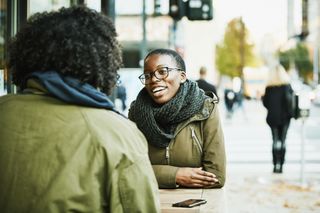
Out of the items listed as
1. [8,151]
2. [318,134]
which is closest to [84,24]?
[8,151]

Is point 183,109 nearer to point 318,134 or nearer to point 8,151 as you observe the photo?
point 8,151

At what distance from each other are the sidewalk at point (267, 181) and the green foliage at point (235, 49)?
52995 mm

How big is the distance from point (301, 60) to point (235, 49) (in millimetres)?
17330

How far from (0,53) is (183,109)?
2.46m

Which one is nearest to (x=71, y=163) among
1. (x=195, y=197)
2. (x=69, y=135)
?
(x=69, y=135)

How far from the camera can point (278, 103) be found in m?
10.9

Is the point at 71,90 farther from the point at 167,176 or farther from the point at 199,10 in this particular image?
the point at 199,10

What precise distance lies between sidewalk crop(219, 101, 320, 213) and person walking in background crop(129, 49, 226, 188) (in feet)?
15.0

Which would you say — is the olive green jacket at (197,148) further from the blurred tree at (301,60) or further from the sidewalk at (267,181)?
the blurred tree at (301,60)

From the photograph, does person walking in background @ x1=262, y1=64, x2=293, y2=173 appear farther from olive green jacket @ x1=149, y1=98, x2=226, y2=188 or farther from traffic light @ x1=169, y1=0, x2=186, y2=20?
olive green jacket @ x1=149, y1=98, x2=226, y2=188

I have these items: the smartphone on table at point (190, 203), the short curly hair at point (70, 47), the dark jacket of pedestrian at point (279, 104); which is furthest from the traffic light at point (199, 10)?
the short curly hair at point (70, 47)

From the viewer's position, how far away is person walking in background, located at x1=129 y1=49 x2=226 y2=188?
3254mm

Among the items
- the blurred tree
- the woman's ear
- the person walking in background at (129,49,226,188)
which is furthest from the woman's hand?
the blurred tree

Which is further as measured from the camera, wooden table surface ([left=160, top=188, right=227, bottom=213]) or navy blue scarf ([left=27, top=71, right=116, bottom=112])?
wooden table surface ([left=160, top=188, right=227, bottom=213])
